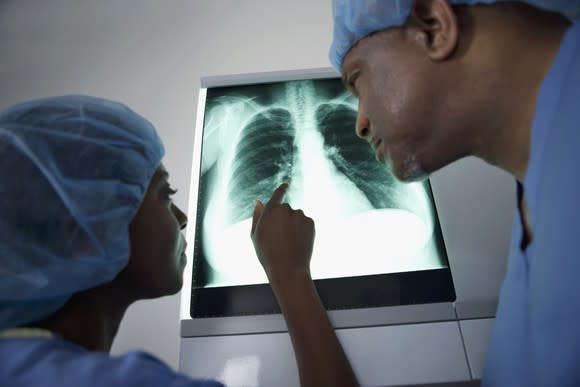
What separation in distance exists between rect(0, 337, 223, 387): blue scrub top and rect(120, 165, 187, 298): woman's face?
227 millimetres

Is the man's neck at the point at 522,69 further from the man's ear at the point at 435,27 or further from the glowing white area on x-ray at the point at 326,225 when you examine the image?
the glowing white area on x-ray at the point at 326,225

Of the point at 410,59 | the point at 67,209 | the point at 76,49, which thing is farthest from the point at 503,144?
the point at 76,49

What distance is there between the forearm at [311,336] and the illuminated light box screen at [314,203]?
1.9 inches

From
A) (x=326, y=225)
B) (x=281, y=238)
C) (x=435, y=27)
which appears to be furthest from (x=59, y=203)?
(x=435, y=27)

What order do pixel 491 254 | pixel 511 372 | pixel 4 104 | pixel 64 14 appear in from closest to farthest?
pixel 511 372 → pixel 491 254 → pixel 4 104 → pixel 64 14

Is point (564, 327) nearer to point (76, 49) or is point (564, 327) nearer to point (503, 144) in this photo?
point (503, 144)

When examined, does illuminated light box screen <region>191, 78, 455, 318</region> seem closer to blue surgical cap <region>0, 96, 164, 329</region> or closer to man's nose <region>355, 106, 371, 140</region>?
man's nose <region>355, 106, 371, 140</region>

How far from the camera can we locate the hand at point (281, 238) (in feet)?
2.76

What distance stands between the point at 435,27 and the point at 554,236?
41cm

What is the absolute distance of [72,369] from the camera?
425mm

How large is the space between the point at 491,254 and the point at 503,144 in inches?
11.1

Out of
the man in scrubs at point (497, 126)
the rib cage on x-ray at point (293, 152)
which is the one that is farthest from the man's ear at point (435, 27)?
the rib cage on x-ray at point (293, 152)

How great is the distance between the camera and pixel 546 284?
0.61 metres

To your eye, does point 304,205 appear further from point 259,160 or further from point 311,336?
point 311,336
